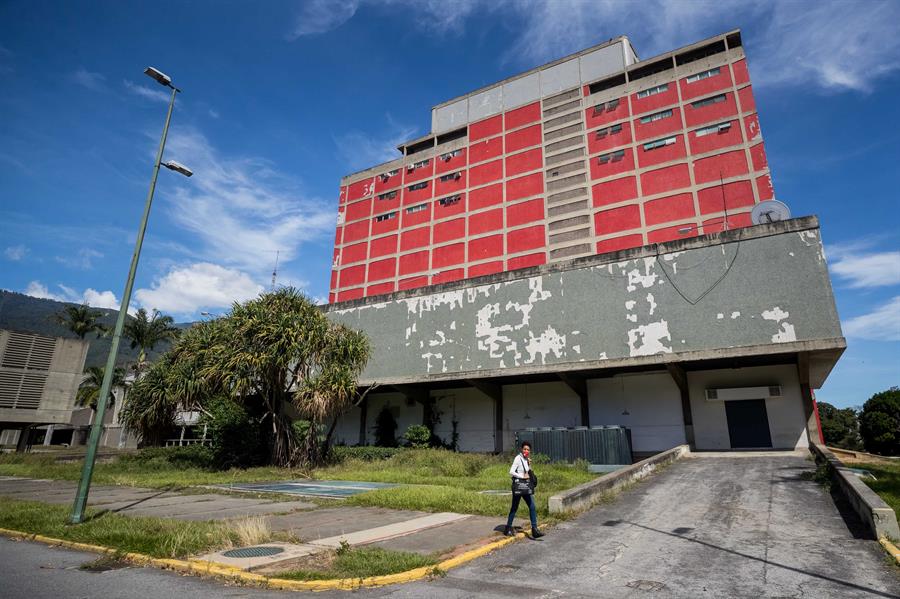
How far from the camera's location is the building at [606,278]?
20469 millimetres

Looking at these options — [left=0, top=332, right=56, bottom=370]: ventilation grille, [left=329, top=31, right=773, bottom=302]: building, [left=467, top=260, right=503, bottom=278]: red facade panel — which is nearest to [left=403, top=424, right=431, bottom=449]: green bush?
[left=329, top=31, right=773, bottom=302]: building

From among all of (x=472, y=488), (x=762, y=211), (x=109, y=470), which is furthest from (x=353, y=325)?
(x=762, y=211)

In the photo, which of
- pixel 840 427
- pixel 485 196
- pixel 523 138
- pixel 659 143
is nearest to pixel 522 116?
pixel 523 138

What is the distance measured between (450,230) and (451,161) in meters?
9.21

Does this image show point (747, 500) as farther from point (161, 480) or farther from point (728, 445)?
point (161, 480)

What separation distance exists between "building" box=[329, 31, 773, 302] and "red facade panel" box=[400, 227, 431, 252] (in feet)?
0.51

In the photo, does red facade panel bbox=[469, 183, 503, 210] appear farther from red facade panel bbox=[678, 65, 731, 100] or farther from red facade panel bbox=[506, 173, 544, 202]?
red facade panel bbox=[678, 65, 731, 100]

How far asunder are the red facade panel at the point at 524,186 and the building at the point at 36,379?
40.4 m

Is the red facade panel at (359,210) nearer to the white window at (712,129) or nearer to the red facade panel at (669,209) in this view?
the red facade panel at (669,209)

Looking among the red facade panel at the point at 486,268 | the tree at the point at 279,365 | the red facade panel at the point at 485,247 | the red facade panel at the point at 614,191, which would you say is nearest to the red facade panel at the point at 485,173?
the red facade panel at the point at 485,247

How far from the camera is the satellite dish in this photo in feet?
71.9

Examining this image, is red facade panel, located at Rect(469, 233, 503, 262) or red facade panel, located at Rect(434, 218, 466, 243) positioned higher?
red facade panel, located at Rect(434, 218, 466, 243)

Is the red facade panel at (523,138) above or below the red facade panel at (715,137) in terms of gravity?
above

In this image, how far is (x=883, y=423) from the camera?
1706 inches
